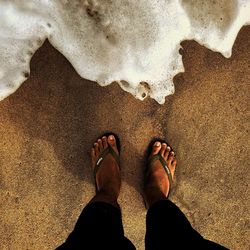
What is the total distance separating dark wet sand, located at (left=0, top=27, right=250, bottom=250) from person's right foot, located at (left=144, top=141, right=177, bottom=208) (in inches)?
1.8

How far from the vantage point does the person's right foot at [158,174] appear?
6.16 ft

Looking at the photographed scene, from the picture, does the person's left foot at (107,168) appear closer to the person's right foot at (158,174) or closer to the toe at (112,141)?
the toe at (112,141)

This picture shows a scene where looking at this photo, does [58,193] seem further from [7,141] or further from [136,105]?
[136,105]

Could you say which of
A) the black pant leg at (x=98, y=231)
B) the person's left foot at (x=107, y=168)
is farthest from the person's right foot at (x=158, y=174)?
the black pant leg at (x=98, y=231)

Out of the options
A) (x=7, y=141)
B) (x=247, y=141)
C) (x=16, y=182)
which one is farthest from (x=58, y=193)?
(x=247, y=141)

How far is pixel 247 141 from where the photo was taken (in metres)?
1.90

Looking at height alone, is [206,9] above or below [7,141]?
above

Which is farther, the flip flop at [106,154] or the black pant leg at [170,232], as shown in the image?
the flip flop at [106,154]

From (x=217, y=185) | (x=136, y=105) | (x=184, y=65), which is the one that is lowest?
(x=217, y=185)

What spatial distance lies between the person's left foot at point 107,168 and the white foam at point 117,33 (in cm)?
28

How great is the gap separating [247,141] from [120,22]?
0.86 m

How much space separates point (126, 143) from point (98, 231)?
1.78ft

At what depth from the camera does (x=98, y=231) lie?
4.94 ft

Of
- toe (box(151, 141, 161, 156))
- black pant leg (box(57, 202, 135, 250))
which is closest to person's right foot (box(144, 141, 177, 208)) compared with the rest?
toe (box(151, 141, 161, 156))
